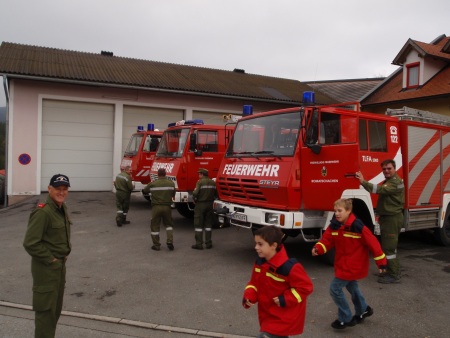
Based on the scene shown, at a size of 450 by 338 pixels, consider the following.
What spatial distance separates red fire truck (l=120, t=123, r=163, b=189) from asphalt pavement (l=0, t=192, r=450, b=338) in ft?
12.6

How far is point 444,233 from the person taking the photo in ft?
30.3

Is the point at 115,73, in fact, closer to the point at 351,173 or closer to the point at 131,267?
the point at 131,267

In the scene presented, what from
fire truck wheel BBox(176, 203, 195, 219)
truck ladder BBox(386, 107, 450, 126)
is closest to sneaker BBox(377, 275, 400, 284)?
truck ladder BBox(386, 107, 450, 126)

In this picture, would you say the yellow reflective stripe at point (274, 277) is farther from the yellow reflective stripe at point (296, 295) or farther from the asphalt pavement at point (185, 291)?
the asphalt pavement at point (185, 291)

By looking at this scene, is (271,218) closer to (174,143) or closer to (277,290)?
(277,290)

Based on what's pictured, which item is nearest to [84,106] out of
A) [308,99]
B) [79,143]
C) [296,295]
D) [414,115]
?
[79,143]

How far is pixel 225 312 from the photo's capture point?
5234 millimetres

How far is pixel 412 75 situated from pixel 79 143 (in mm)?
14195

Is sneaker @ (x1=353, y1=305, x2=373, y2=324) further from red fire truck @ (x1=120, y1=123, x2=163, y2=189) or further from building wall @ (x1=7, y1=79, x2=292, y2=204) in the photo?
building wall @ (x1=7, y1=79, x2=292, y2=204)

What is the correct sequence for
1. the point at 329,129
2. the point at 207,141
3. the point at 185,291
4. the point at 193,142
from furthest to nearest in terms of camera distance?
the point at 207,141
the point at 193,142
the point at 329,129
the point at 185,291

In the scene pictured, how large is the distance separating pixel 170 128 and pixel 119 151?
242 inches

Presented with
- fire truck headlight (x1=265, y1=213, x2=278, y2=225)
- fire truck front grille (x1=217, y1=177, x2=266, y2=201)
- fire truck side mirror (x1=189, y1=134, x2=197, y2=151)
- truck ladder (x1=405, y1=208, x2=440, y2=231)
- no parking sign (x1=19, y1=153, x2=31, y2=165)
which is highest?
fire truck side mirror (x1=189, y1=134, x2=197, y2=151)

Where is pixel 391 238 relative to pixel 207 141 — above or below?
below

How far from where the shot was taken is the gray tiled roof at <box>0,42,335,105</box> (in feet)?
51.4
